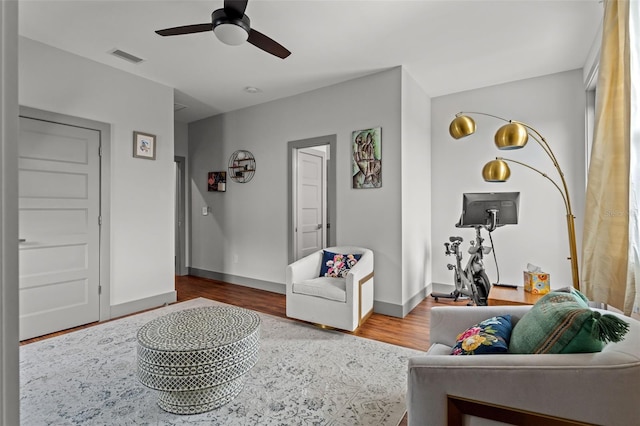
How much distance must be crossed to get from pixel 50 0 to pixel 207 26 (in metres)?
1.32

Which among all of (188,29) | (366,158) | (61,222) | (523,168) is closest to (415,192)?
(366,158)

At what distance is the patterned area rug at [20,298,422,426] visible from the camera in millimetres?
1876

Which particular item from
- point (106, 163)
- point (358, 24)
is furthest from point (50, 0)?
point (358, 24)

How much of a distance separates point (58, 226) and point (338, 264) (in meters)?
2.86

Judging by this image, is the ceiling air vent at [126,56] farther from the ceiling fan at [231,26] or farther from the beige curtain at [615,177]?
the beige curtain at [615,177]

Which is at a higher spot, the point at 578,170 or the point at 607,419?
the point at 578,170

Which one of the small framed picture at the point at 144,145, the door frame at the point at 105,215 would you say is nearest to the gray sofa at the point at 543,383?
the door frame at the point at 105,215

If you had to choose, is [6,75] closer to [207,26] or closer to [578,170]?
[207,26]

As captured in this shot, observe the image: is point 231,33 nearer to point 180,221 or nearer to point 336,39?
point 336,39

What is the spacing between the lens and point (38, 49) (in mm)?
3064

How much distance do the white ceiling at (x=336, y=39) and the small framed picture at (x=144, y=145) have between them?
0.72 meters

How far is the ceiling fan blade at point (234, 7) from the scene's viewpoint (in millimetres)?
2092

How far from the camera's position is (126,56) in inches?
133

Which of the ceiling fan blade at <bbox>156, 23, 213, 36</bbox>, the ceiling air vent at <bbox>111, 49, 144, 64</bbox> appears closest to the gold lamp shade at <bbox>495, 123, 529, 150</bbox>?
the ceiling fan blade at <bbox>156, 23, 213, 36</bbox>
